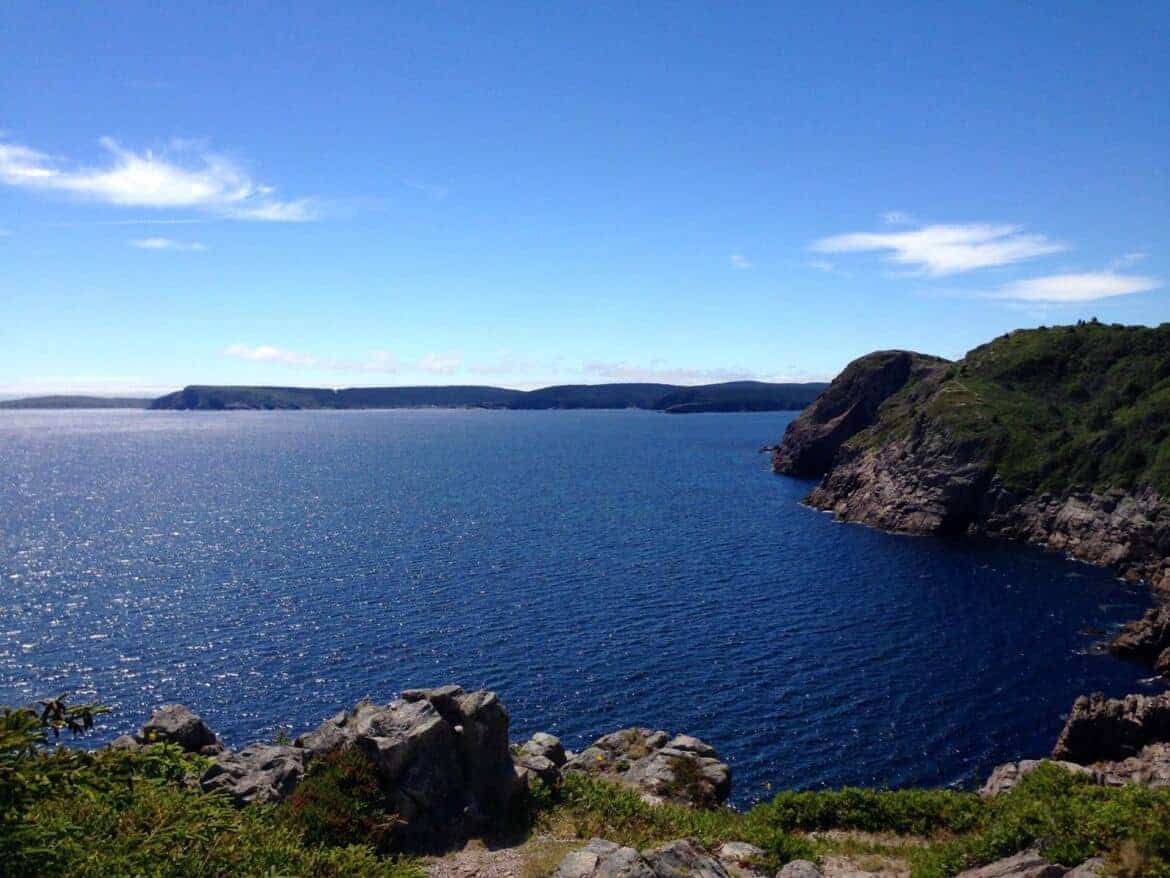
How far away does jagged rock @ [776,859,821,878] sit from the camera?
24672 millimetres

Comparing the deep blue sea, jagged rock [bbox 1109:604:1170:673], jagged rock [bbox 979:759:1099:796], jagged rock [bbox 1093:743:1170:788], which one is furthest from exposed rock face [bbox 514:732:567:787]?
jagged rock [bbox 1109:604:1170:673]

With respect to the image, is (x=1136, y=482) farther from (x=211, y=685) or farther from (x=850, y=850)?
(x=211, y=685)

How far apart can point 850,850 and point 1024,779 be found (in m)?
10.4

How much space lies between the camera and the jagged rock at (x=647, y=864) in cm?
2169

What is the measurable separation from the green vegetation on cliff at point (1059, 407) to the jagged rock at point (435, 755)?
95.8 m

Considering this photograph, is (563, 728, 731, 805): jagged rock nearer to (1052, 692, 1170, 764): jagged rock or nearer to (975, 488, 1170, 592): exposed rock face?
(1052, 692, 1170, 764): jagged rock

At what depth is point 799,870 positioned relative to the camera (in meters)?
25.0

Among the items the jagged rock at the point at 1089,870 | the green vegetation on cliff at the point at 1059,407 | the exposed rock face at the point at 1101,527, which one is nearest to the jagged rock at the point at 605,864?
the jagged rock at the point at 1089,870

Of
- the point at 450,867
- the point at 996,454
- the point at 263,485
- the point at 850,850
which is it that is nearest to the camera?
the point at 450,867

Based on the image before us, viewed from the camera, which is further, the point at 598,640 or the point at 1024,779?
the point at 598,640

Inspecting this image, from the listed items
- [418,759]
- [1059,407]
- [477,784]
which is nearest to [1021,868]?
[477,784]

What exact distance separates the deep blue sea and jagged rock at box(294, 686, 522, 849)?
70.9ft

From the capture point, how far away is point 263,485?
165m

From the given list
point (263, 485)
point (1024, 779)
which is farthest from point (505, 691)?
point (263, 485)
